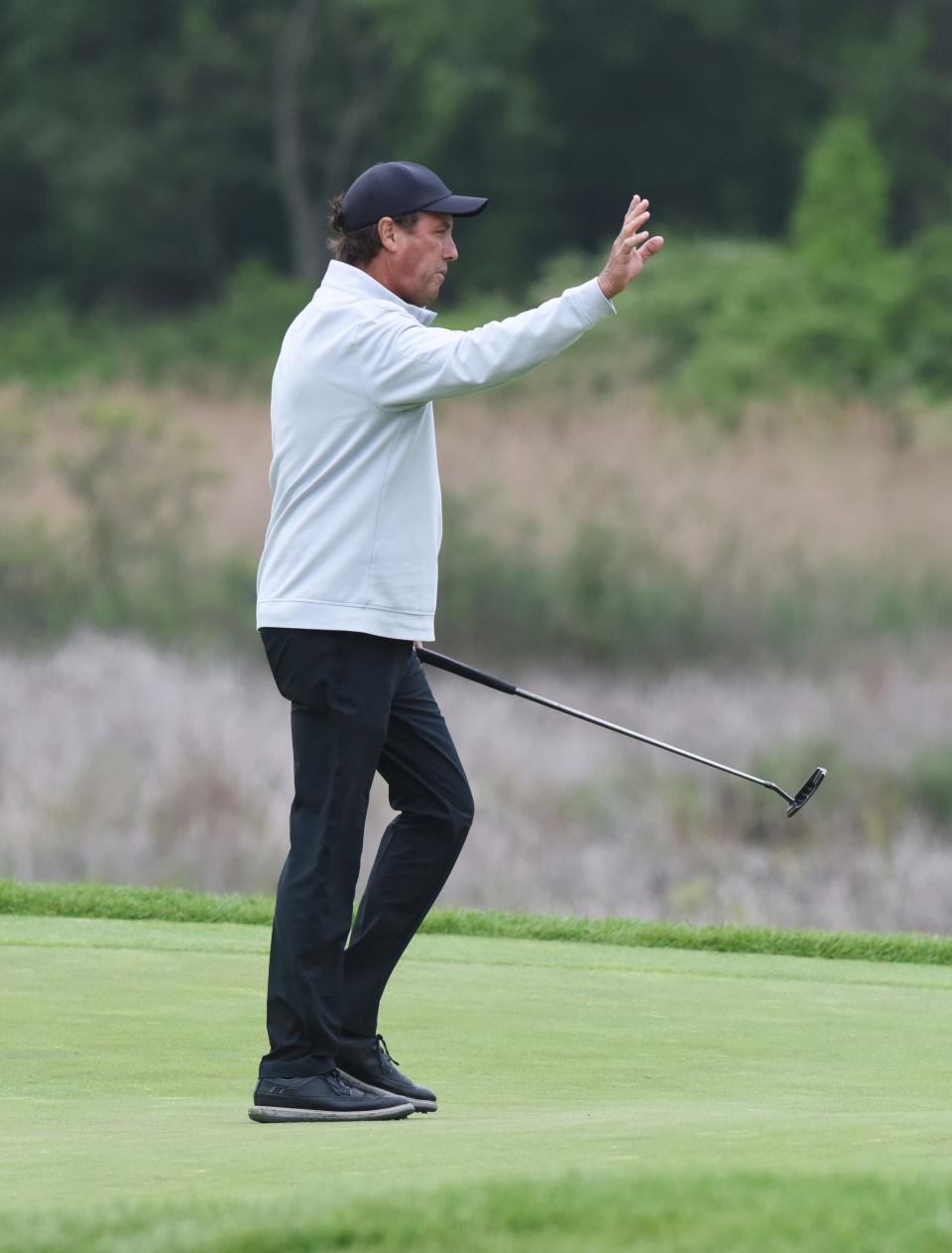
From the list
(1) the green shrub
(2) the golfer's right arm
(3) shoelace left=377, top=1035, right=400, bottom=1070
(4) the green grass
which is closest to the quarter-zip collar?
(2) the golfer's right arm

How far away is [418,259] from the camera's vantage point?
4031 millimetres

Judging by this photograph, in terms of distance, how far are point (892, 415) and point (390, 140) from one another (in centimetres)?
1988

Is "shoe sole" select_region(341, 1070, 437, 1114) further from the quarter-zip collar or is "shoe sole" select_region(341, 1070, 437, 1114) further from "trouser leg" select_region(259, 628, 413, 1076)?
the quarter-zip collar

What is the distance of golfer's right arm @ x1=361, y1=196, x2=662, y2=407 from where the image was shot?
3709 mm

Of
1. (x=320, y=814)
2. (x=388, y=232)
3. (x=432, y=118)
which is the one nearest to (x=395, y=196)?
(x=388, y=232)

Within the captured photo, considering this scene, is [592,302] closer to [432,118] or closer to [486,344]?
[486,344]

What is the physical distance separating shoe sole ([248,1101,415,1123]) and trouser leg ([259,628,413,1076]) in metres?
0.08

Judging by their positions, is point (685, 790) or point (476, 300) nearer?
point (685, 790)

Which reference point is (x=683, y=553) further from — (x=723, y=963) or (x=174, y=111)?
(x=174, y=111)

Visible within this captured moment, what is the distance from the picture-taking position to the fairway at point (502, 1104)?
2561 mm

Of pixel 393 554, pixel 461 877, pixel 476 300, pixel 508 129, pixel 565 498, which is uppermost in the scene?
pixel 508 129

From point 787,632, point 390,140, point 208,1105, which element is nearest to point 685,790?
point 787,632

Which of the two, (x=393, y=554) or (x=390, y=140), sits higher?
(x=390, y=140)

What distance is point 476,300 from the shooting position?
33156 millimetres
